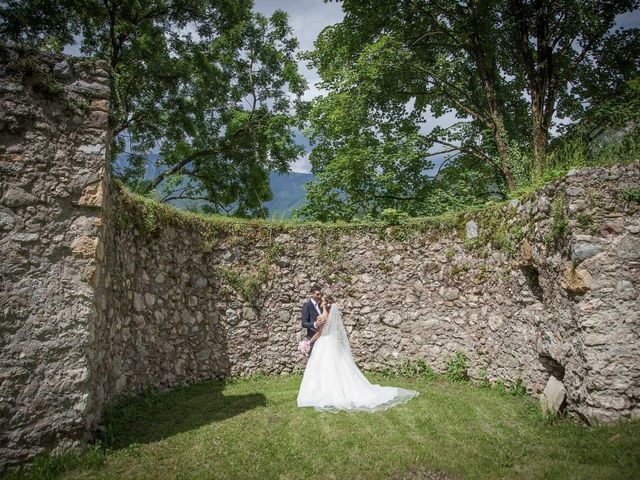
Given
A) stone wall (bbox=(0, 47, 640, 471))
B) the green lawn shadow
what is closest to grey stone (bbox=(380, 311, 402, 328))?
stone wall (bbox=(0, 47, 640, 471))

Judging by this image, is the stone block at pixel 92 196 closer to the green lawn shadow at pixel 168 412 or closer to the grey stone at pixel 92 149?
the grey stone at pixel 92 149

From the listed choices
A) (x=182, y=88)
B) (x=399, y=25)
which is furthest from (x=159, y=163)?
(x=399, y=25)

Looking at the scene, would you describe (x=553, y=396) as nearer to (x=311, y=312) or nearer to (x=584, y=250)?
(x=584, y=250)

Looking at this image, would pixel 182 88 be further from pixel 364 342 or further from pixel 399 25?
pixel 364 342

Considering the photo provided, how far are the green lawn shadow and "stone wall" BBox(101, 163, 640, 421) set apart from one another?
36cm

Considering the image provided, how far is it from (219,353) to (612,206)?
764 cm

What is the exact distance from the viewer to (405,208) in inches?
560

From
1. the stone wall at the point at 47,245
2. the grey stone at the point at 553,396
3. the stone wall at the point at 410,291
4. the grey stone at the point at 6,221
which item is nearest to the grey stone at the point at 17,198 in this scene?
the stone wall at the point at 47,245

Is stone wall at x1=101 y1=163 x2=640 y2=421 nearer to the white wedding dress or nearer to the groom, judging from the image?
the groom

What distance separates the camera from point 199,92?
55.3 ft

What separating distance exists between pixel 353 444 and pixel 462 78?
1294cm

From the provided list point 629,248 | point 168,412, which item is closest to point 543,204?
point 629,248

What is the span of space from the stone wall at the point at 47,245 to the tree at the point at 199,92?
1025cm

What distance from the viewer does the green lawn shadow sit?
5173 mm
